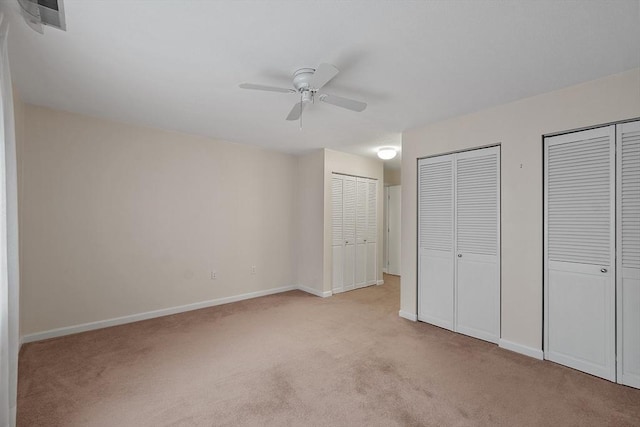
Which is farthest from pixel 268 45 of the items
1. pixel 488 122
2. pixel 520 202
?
pixel 520 202

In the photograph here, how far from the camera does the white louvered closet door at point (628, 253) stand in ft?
7.45

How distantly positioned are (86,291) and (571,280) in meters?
4.90

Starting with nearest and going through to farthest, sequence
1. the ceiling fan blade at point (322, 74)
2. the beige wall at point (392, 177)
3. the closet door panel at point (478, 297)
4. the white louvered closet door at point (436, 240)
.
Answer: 1. the ceiling fan blade at point (322, 74)
2. the closet door panel at point (478, 297)
3. the white louvered closet door at point (436, 240)
4. the beige wall at point (392, 177)

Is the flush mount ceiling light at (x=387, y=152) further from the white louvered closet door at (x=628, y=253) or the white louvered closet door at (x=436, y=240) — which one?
the white louvered closet door at (x=628, y=253)

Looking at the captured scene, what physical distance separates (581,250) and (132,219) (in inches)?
184

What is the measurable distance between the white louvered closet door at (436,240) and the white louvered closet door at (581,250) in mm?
919

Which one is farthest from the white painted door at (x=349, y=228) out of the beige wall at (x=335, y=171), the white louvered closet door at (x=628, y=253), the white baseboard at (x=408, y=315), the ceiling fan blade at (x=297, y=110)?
the white louvered closet door at (x=628, y=253)

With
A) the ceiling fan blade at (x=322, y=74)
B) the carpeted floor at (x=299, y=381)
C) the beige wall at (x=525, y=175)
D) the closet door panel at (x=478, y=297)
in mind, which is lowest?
the carpeted floor at (x=299, y=381)

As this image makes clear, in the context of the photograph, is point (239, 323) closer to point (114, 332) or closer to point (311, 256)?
point (114, 332)

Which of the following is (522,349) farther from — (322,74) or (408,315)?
(322,74)

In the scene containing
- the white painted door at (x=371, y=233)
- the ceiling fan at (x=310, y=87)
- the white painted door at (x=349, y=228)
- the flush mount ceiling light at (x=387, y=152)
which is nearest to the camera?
the ceiling fan at (x=310, y=87)

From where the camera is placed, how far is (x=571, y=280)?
8.46 ft

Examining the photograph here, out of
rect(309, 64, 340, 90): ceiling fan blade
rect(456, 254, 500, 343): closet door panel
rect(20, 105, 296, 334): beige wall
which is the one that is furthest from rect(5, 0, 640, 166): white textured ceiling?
rect(456, 254, 500, 343): closet door panel

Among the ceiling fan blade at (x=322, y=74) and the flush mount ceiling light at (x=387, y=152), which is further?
the flush mount ceiling light at (x=387, y=152)
